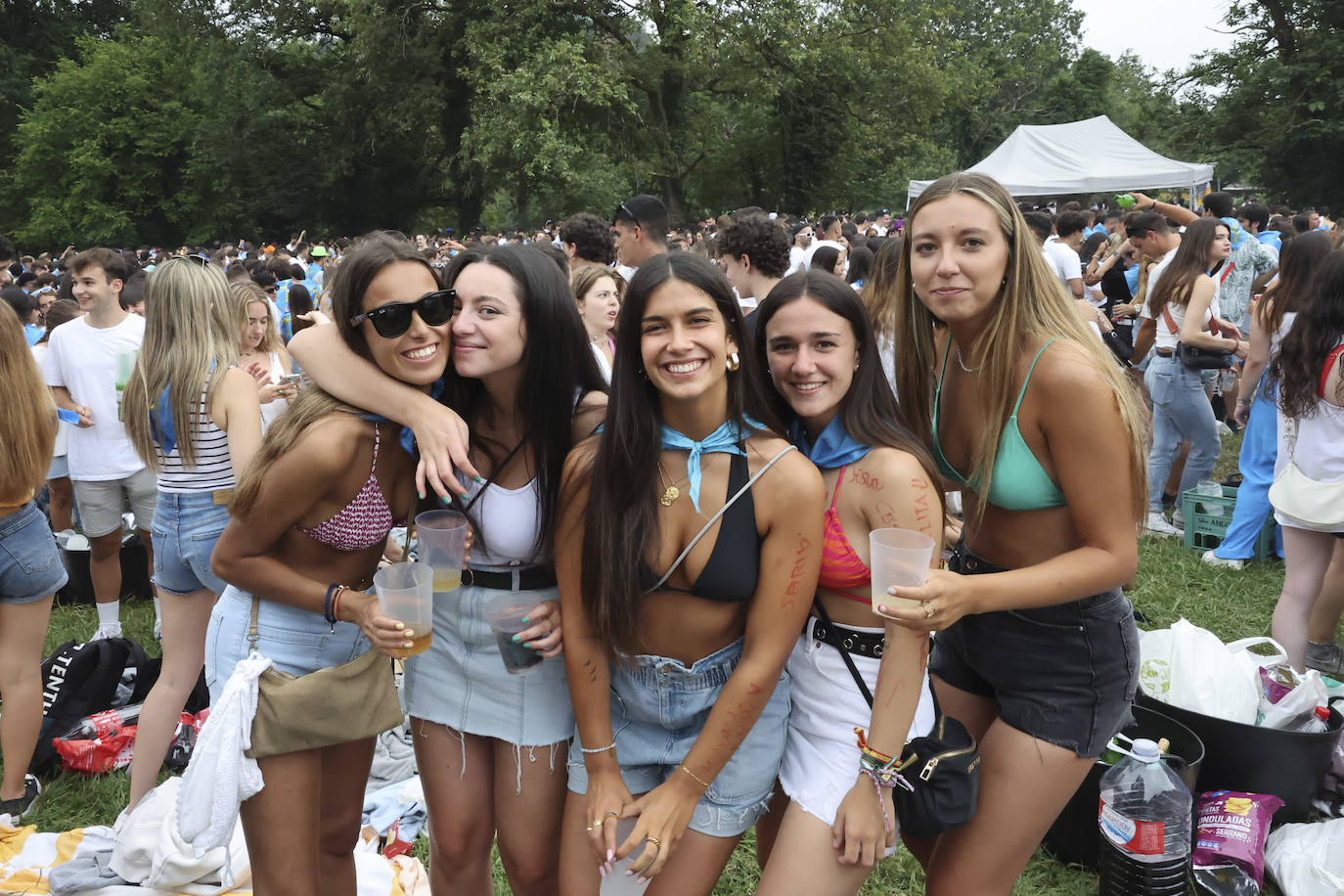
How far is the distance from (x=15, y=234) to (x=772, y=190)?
29.1m

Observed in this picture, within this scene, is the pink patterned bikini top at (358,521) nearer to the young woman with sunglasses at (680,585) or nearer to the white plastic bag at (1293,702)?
the young woman with sunglasses at (680,585)

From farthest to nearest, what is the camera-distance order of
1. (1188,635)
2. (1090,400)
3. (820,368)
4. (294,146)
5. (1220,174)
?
(294,146) → (1220,174) → (1188,635) → (820,368) → (1090,400)

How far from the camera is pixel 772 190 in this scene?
35.8m

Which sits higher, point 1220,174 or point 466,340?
point 1220,174

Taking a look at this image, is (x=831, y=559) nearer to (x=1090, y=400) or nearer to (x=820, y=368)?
(x=820, y=368)

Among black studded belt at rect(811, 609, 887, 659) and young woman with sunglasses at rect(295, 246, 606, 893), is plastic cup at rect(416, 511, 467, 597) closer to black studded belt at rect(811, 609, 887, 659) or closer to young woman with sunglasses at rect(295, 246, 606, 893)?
young woman with sunglasses at rect(295, 246, 606, 893)

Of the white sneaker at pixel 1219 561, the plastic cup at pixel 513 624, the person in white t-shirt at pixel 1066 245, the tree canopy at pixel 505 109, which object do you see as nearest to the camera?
the plastic cup at pixel 513 624

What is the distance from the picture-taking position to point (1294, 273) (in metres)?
5.30

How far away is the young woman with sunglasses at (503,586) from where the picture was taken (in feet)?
7.54

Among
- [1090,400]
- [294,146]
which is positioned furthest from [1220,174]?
[1090,400]

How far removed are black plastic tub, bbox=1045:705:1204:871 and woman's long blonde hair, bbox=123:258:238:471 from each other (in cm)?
366

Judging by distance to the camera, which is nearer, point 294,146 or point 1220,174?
point 1220,174

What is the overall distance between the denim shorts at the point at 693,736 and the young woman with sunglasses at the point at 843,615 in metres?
0.07

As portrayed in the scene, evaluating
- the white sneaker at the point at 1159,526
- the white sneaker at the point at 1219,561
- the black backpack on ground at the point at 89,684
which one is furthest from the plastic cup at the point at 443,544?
the white sneaker at the point at 1159,526
